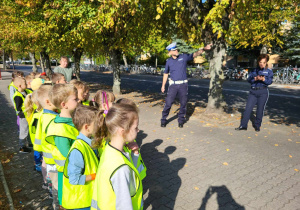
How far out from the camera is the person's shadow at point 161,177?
331cm

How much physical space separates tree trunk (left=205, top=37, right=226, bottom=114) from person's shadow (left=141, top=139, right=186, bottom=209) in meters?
3.19

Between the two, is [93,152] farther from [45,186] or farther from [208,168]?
[208,168]

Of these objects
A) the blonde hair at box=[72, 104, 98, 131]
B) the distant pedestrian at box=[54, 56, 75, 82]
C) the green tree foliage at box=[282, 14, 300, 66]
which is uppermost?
the green tree foliage at box=[282, 14, 300, 66]

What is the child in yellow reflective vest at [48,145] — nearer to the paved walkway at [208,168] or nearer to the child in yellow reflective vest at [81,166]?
the child in yellow reflective vest at [81,166]

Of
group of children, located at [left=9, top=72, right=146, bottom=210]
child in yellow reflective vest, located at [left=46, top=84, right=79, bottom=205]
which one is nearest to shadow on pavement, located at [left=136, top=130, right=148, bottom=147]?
group of children, located at [left=9, top=72, right=146, bottom=210]

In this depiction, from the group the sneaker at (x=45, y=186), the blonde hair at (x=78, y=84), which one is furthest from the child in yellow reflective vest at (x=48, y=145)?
the sneaker at (x=45, y=186)

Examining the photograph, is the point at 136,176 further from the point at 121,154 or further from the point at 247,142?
the point at 247,142

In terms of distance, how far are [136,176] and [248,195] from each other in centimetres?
253

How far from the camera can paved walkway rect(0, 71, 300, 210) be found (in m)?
3.33

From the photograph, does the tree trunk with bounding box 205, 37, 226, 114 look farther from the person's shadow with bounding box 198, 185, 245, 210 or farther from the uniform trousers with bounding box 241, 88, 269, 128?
the person's shadow with bounding box 198, 185, 245, 210

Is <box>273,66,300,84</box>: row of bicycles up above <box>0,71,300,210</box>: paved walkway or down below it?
above

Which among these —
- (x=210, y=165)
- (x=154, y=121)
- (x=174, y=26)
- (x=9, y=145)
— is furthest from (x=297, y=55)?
(x=9, y=145)

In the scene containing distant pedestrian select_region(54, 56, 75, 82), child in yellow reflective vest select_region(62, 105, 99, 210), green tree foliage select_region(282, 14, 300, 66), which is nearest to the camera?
child in yellow reflective vest select_region(62, 105, 99, 210)

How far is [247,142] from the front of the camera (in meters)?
5.57
